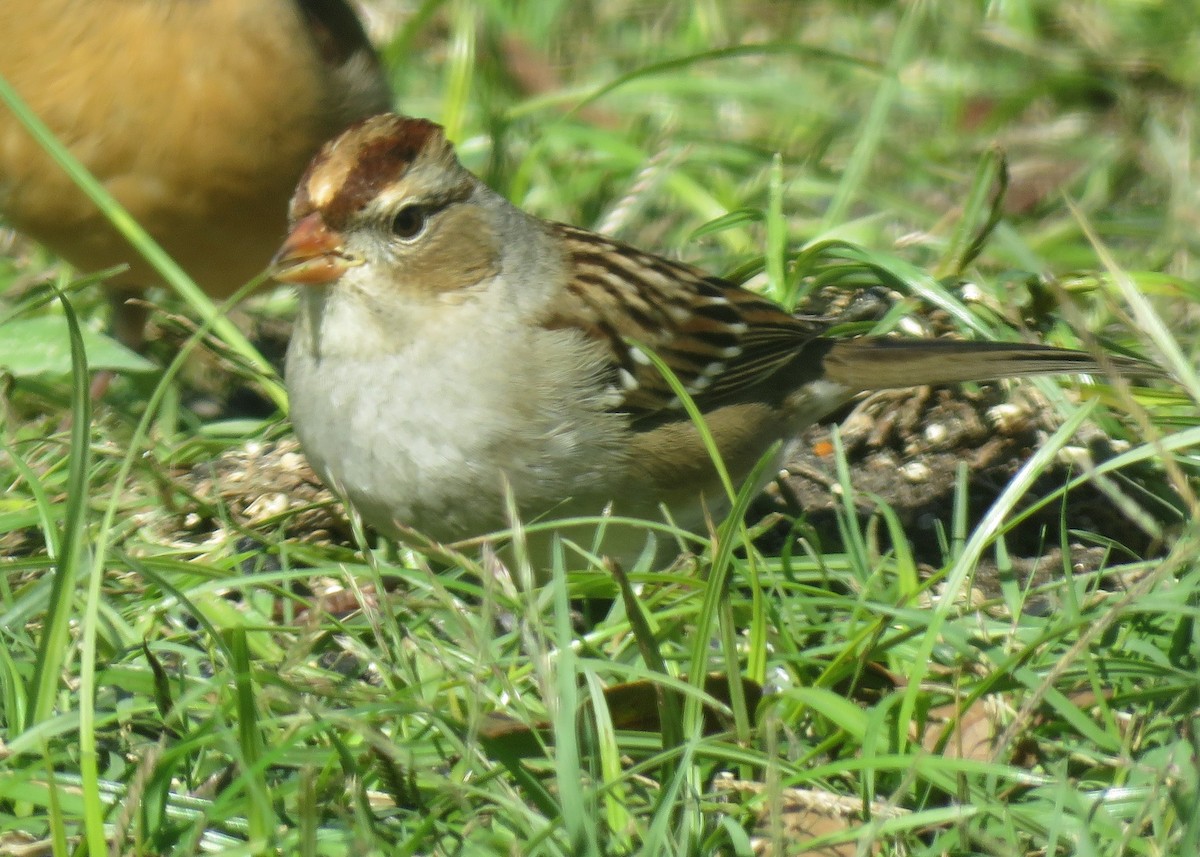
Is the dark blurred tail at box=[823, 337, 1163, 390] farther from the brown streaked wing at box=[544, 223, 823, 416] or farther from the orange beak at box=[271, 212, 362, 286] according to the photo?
the orange beak at box=[271, 212, 362, 286]

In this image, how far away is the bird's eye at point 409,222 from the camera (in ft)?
8.61

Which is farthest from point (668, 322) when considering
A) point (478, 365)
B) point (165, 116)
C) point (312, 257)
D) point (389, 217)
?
point (165, 116)

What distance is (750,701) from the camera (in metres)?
2.22

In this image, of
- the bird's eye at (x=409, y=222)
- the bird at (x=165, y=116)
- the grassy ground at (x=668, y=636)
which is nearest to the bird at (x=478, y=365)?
the bird's eye at (x=409, y=222)

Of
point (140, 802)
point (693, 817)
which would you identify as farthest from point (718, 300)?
point (140, 802)

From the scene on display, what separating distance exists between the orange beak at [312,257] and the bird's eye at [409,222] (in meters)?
0.11

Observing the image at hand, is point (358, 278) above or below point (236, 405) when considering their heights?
above

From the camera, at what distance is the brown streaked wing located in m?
2.88

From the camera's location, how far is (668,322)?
306 centimetres

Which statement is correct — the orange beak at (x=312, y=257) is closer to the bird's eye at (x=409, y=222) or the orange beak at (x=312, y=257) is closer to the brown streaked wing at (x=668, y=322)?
the bird's eye at (x=409, y=222)

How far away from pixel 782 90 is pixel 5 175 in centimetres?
256

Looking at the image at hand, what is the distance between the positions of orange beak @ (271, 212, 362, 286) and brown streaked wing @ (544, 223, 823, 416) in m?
0.47

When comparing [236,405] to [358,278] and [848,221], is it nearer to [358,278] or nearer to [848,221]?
[358,278]

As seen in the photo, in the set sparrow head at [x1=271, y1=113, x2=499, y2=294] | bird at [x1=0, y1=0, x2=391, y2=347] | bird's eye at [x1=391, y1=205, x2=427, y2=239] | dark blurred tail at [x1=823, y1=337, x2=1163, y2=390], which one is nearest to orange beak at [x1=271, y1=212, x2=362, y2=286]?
sparrow head at [x1=271, y1=113, x2=499, y2=294]
